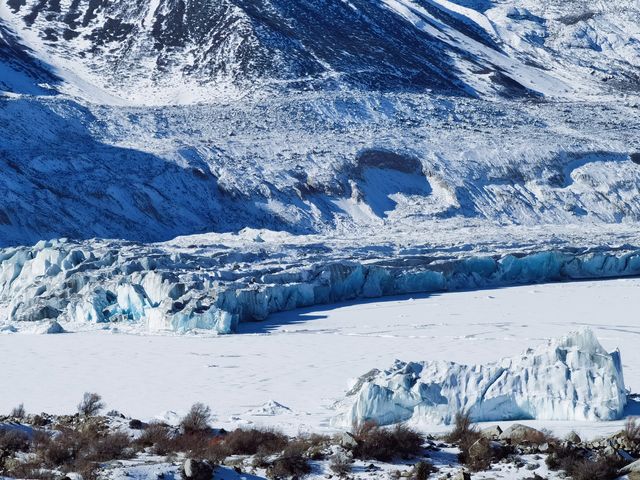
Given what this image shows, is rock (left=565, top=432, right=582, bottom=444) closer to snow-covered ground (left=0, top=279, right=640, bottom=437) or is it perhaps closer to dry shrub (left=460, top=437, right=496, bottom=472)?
snow-covered ground (left=0, top=279, right=640, bottom=437)

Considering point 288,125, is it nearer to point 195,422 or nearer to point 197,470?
point 195,422

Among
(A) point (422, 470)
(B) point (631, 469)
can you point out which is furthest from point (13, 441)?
(B) point (631, 469)

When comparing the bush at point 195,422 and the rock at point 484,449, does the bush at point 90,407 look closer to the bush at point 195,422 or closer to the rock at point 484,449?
the bush at point 195,422

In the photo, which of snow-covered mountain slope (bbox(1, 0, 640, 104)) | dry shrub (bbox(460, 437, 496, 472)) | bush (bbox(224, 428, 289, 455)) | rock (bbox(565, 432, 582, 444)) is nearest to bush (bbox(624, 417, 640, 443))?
rock (bbox(565, 432, 582, 444))

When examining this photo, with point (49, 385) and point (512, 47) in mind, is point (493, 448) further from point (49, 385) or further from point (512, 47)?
point (512, 47)

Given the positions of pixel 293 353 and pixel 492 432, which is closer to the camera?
pixel 492 432

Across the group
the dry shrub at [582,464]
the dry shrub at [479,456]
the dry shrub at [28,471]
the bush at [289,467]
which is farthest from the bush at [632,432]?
the dry shrub at [28,471]

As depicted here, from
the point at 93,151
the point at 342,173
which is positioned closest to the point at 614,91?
the point at 342,173
